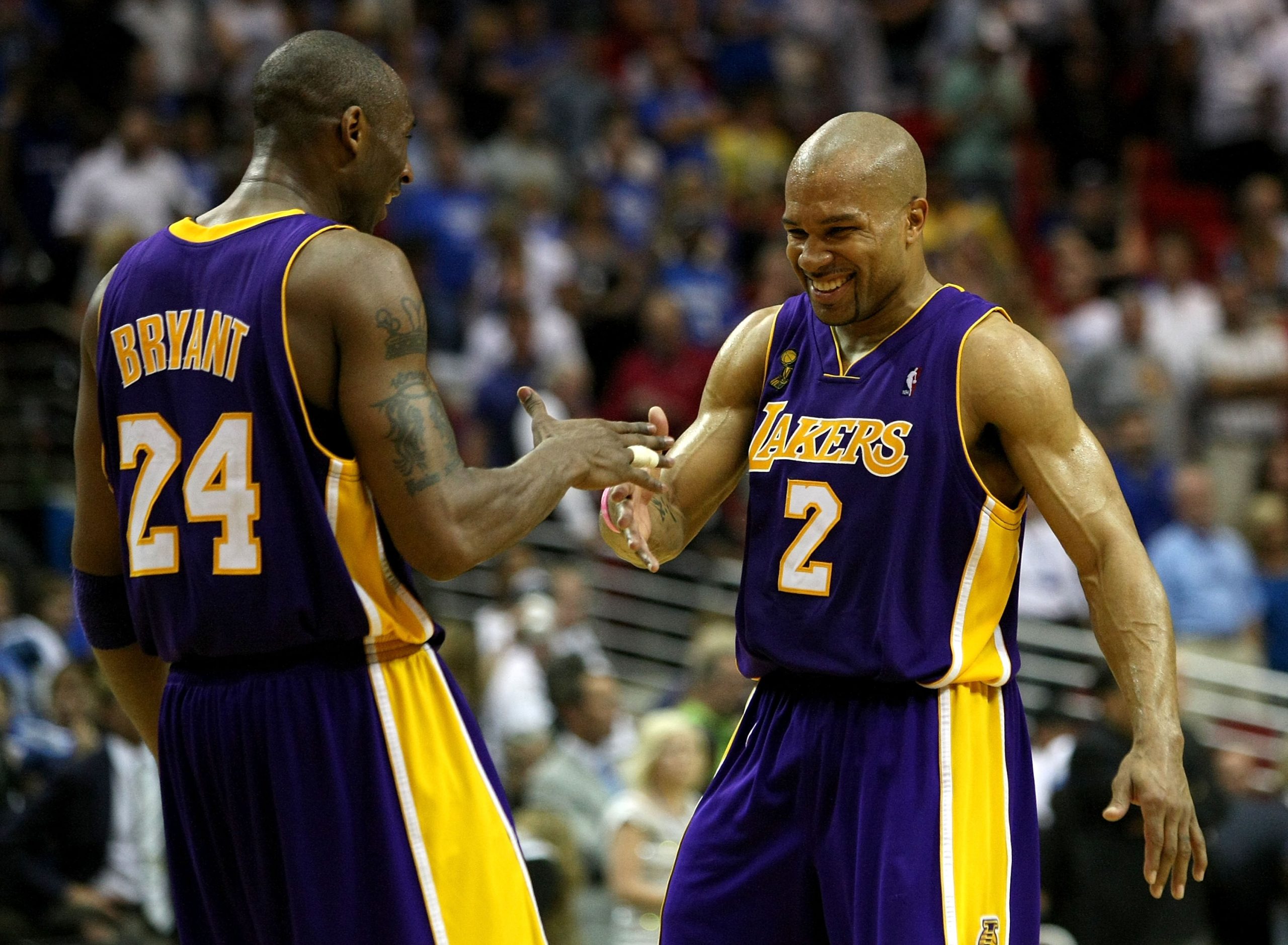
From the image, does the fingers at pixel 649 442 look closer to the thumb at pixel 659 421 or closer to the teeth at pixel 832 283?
the thumb at pixel 659 421

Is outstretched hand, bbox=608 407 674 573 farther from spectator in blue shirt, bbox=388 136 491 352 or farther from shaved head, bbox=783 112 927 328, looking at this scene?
spectator in blue shirt, bbox=388 136 491 352

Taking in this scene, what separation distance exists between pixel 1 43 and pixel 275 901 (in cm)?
1106

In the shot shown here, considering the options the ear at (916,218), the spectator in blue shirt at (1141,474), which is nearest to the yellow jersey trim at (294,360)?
the ear at (916,218)

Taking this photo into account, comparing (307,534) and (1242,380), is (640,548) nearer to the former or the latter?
(307,534)

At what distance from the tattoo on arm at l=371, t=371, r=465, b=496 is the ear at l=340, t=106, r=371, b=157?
0.56 m

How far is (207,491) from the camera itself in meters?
3.80

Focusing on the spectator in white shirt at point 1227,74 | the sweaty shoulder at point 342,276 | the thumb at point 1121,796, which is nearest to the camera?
the sweaty shoulder at point 342,276

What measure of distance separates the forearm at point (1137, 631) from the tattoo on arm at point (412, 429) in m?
1.55

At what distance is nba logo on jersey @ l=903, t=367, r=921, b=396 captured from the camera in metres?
4.36

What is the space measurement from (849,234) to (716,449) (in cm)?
75

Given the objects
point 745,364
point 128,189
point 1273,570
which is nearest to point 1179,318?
point 1273,570

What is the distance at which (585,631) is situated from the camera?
33.6 ft

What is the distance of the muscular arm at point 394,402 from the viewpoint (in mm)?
3721

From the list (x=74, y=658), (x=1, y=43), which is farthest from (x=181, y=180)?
(x=74, y=658)
